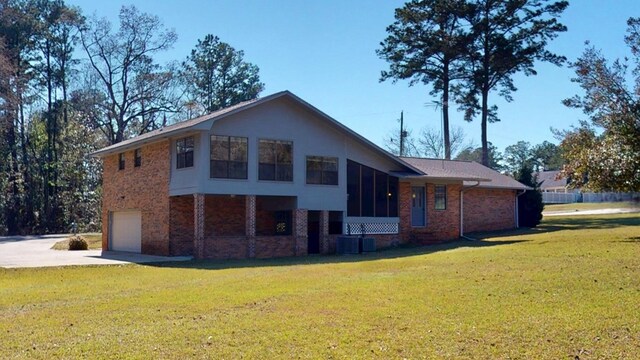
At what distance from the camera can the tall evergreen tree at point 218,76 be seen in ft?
197

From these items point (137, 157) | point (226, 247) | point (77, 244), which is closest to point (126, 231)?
point (137, 157)

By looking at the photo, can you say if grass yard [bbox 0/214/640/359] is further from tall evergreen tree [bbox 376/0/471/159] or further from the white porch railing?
tall evergreen tree [bbox 376/0/471/159]

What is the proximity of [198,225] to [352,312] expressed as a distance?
14.9 m

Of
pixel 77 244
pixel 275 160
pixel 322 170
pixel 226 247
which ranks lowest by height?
pixel 77 244

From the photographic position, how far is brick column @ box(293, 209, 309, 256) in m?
27.1

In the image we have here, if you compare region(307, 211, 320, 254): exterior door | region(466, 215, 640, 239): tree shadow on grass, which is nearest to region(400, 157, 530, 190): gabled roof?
region(466, 215, 640, 239): tree shadow on grass

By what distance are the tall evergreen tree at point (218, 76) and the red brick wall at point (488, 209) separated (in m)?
31.1

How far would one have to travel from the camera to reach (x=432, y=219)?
3119 centimetres

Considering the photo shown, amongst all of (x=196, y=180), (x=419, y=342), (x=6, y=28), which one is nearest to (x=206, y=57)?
(x=6, y=28)

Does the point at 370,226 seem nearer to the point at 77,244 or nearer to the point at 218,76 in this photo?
the point at 77,244

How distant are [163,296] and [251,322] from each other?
4093mm

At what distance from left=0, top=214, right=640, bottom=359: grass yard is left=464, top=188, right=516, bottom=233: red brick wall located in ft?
50.0

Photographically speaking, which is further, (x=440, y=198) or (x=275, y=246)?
(x=440, y=198)

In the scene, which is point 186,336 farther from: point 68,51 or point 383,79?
point 68,51
